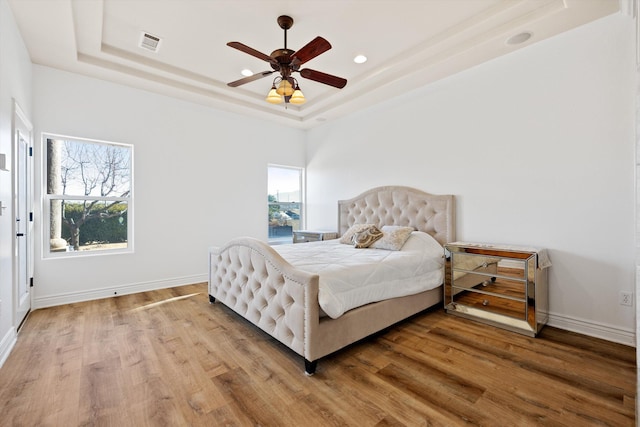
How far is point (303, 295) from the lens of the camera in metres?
2.03

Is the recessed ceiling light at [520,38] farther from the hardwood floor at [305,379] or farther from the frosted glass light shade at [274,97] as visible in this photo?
the hardwood floor at [305,379]

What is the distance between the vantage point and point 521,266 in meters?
2.66

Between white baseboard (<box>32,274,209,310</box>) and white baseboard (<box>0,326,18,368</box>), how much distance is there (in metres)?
0.98

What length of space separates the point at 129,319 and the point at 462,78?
458 cm

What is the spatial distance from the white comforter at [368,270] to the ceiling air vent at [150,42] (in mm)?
2573

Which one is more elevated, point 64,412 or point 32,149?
point 32,149

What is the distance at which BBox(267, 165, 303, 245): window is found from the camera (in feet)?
18.3

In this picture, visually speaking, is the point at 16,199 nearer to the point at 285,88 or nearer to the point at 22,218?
the point at 22,218

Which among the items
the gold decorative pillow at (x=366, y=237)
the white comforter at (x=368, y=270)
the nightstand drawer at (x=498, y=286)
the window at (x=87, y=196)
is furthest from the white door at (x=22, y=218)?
the nightstand drawer at (x=498, y=286)

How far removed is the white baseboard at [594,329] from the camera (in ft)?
7.91

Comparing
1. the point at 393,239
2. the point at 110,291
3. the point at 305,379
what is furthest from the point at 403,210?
the point at 110,291

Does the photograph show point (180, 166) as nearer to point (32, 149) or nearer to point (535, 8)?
point (32, 149)

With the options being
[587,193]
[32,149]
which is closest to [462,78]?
[587,193]

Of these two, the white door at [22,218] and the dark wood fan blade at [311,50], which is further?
the white door at [22,218]
